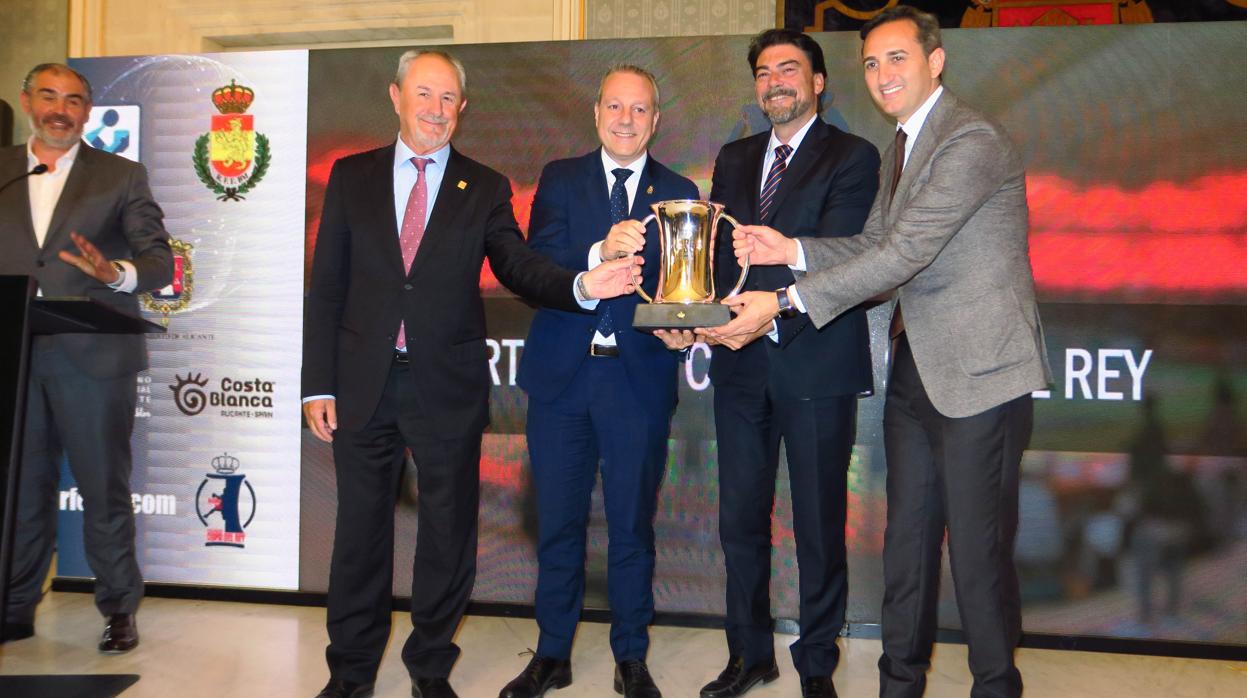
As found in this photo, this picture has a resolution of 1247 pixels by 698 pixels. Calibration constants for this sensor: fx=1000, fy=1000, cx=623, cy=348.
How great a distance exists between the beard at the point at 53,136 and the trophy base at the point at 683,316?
7.60 feet

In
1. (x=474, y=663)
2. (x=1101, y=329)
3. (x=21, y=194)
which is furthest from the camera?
(x=1101, y=329)

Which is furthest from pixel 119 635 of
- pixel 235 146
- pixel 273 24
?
pixel 273 24

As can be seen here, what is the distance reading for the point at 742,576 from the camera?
3.00 metres

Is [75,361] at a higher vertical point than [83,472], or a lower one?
higher

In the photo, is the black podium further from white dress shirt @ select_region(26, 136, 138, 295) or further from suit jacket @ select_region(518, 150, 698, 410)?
suit jacket @ select_region(518, 150, 698, 410)

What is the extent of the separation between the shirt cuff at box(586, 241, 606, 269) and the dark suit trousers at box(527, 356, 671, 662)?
0.94 feet

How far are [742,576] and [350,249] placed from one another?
1509 millimetres

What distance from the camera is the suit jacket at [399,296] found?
282cm

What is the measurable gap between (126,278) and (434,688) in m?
1.74

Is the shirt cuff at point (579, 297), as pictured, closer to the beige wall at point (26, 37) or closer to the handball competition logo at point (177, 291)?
the handball competition logo at point (177, 291)

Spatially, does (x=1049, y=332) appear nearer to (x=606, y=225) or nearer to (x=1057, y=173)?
(x=1057, y=173)

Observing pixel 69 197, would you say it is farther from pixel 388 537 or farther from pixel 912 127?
pixel 912 127

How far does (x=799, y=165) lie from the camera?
117 inches

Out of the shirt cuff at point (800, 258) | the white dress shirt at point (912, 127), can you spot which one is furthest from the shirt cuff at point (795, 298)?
the shirt cuff at point (800, 258)
